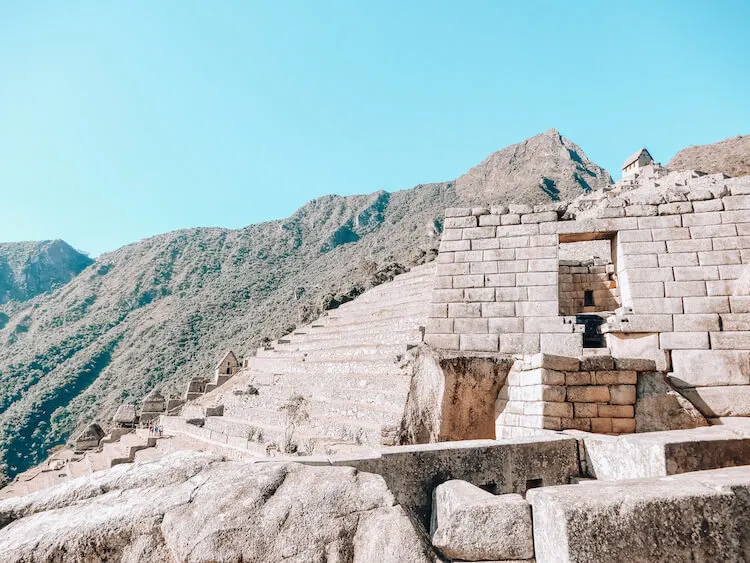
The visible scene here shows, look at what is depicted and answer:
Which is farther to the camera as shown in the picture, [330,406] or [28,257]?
[28,257]

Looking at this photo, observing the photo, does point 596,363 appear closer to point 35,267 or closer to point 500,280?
point 500,280

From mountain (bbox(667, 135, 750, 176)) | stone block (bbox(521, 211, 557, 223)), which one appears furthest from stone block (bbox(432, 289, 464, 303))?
mountain (bbox(667, 135, 750, 176))

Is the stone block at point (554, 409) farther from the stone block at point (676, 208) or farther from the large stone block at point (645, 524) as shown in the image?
the stone block at point (676, 208)

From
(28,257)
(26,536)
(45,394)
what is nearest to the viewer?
(26,536)

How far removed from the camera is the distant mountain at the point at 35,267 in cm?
7288

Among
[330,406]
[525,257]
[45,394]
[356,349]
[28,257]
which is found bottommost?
[45,394]

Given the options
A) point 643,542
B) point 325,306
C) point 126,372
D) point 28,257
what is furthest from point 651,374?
point 28,257

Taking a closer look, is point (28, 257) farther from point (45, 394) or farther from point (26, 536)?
point (26, 536)

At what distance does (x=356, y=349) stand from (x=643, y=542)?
12425mm

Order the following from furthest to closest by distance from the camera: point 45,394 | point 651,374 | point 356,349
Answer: point 45,394 < point 356,349 < point 651,374

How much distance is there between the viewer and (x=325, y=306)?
26.3m

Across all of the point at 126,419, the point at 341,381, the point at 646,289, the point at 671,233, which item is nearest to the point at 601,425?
the point at 646,289

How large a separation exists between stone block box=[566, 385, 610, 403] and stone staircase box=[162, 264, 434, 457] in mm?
2094

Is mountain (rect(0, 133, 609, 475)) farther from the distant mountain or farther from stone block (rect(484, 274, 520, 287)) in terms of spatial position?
stone block (rect(484, 274, 520, 287))
